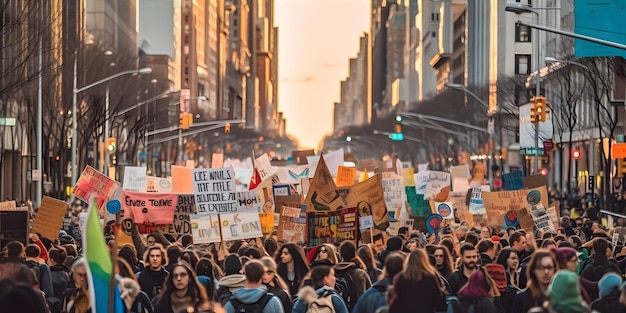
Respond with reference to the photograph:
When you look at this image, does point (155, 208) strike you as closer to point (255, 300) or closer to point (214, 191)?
point (214, 191)

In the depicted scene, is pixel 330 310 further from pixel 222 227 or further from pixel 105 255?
pixel 222 227

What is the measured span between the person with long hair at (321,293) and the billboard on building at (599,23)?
27.4 meters

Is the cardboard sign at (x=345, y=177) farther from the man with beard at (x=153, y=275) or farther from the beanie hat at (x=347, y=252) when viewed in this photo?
the man with beard at (x=153, y=275)

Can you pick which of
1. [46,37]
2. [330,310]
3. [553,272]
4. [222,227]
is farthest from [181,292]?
[46,37]

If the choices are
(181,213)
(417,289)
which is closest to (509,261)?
(417,289)

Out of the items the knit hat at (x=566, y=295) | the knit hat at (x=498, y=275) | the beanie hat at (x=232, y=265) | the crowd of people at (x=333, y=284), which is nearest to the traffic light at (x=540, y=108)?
the crowd of people at (x=333, y=284)

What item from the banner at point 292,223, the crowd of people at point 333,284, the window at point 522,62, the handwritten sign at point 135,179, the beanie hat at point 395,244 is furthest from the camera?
the window at point 522,62

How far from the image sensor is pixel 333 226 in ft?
64.4

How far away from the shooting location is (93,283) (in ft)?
35.4

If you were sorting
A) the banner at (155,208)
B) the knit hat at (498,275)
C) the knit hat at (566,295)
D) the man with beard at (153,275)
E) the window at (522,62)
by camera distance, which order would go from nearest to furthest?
1. the knit hat at (566,295)
2. the knit hat at (498,275)
3. the man with beard at (153,275)
4. the banner at (155,208)
5. the window at (522,62)

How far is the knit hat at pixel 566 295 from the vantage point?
31.2 ft

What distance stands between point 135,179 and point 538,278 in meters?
22.1

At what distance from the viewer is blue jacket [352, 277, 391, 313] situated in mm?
12602

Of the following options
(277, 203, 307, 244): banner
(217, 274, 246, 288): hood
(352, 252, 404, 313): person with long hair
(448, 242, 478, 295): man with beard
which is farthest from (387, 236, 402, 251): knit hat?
(352, 252, 404, 313): person with long hair
